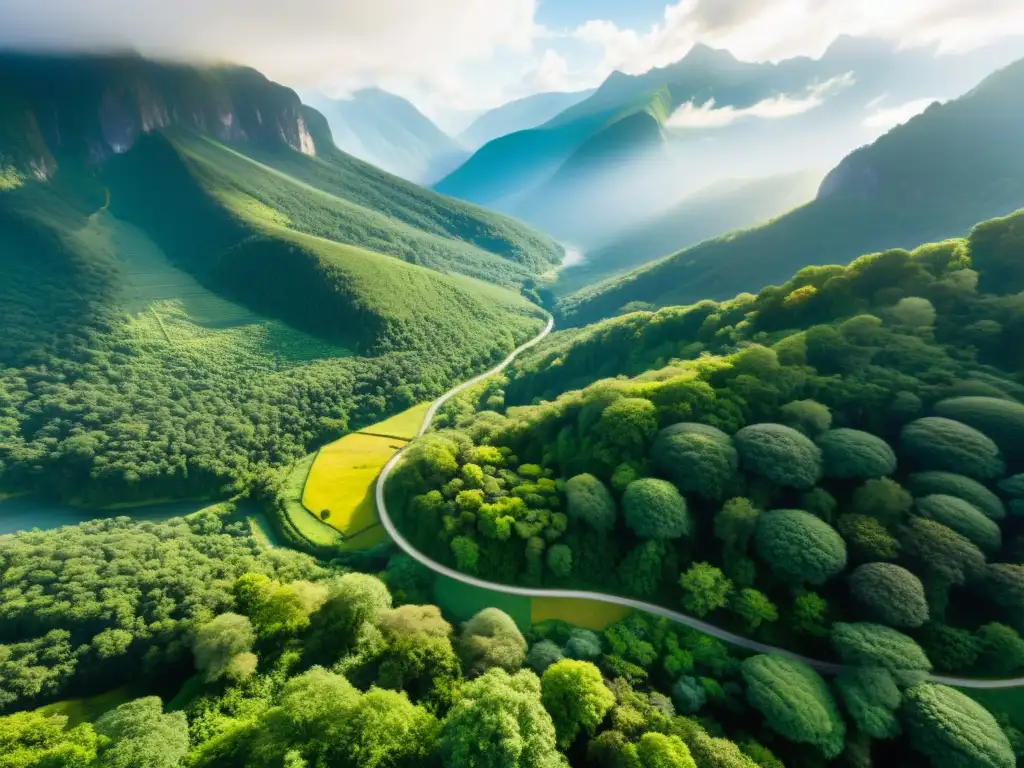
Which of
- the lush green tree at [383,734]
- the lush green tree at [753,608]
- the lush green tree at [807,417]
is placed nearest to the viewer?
the lush green tree at [383,734]

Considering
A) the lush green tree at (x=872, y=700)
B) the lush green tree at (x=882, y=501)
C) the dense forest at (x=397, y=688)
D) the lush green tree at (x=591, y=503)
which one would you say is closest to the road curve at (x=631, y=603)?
the dense forest at (x=397, y=688)

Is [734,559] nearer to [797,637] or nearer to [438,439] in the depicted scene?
[797,637]

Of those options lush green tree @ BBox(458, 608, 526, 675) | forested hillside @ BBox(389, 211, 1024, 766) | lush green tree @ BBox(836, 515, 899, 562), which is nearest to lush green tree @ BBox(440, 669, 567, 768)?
lush green tree @ BBox(458, 608, 526, 675)

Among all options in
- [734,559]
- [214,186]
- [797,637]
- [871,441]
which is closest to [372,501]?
[734,559]

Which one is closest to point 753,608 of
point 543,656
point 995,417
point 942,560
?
point 942,560

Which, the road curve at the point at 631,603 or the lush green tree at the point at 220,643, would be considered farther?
the lush green tree at the point at 220,643

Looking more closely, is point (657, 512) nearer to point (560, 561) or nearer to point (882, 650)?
point (560, 561)

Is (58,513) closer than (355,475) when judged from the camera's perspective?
No

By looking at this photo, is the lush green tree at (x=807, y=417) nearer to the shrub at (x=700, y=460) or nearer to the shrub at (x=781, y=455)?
the shrub at (x=781, y=455)
